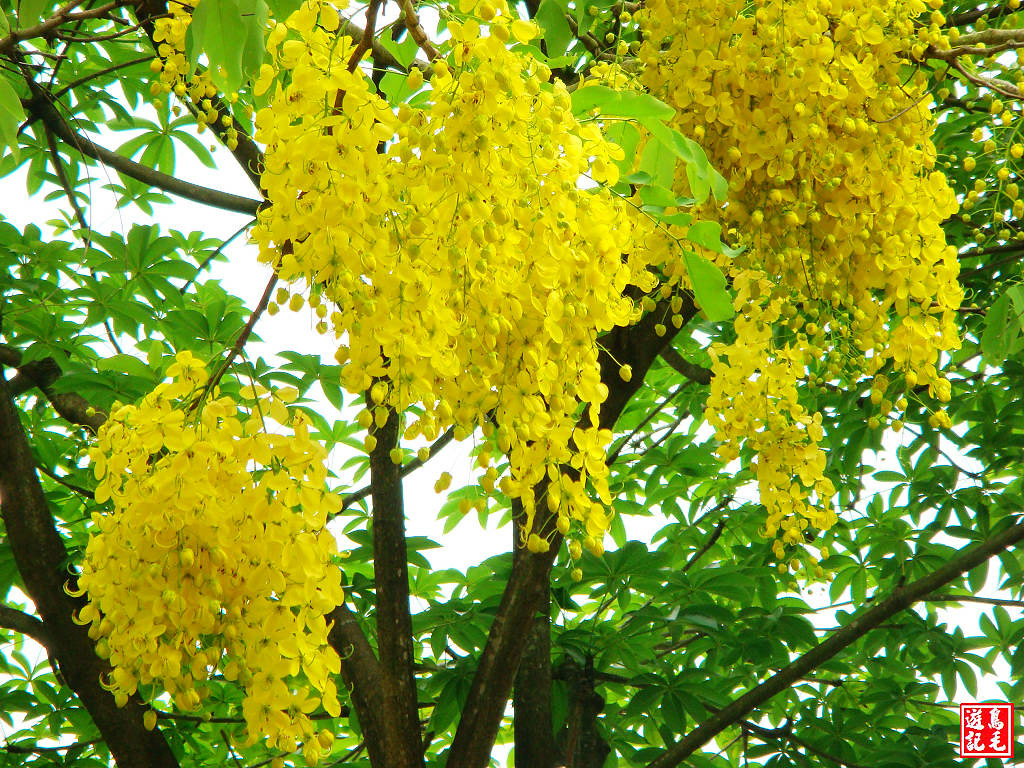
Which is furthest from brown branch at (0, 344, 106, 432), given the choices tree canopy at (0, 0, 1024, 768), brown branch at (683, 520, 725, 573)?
brown branch at (683, 520, 725, 573)

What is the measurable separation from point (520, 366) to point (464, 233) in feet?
0.60

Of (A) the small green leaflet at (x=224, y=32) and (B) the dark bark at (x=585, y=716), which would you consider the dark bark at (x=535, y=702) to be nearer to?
(B) the dark bark at (x=585, y=716)

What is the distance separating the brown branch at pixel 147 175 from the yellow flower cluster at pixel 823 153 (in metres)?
1.11

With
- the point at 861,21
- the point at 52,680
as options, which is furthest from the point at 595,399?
the point at 52,680

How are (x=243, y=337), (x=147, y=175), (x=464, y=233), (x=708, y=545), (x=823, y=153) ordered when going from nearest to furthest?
(x=464, y=233) < (x=243, y=337) < (x=823, y=153) < (x=147, y=175) < (x=708, y=545)


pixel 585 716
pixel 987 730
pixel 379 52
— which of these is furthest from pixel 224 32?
pixel 987 730

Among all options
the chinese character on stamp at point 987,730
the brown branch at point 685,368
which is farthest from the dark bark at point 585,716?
the chinese character on stamp at point 987,730

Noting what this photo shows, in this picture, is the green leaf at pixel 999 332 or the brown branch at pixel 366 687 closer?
the green leaf at pixel 999 332

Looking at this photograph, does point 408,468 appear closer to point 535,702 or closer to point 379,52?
point 535,702

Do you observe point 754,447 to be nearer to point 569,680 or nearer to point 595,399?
point 595,399

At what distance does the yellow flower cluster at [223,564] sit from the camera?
1.32 metres

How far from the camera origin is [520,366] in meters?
1.23

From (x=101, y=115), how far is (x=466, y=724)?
206 cm

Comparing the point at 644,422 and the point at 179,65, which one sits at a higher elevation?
the point at 644,422
